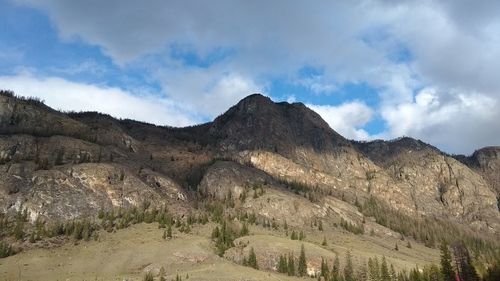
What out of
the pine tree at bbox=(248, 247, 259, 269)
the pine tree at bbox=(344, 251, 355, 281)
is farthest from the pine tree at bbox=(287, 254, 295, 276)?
the pine tree at bbox=(344, 251, 355, 281)

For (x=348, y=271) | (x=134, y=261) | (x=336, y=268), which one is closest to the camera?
(x=134, y=261)

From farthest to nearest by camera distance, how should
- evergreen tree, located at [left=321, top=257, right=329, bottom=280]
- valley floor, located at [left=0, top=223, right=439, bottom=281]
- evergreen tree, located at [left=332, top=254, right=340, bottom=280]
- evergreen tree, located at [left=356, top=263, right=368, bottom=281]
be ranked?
evergreen tree, located at [left=356, top=263, right=368, bottom=281] → evergreen tree, located at [left=321, top=257, right=329, bottom=280] → evergreen tree, located at [left=332, top=254, right=340, bottom=280] → valley floor, located at [left=0, top=223, right=439, bottom=281]

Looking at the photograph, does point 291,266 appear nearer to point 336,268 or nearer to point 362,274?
point 336,268

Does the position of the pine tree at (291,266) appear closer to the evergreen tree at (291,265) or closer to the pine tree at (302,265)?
the evergreen tree at (291,265)

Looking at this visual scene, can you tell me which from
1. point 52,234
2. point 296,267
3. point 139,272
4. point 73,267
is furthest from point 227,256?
point 52,234

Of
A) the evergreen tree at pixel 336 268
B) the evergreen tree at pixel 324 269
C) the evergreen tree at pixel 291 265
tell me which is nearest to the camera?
the evergreen tree at pixel 336 268

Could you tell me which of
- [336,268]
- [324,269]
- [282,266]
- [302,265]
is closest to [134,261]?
[282,266]

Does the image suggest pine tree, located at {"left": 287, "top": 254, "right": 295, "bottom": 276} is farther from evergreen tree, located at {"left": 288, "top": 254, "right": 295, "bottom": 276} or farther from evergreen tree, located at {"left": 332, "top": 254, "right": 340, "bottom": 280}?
evergreen tree, located at {"left": 332, "top": 254, "right": 340, "bottom": 280}

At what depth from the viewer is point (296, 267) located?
186250mm

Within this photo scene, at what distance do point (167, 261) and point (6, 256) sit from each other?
56.0m

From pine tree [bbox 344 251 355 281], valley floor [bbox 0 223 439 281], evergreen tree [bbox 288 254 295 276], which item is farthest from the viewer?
evergreen tree [bbox 288 254 295 276]

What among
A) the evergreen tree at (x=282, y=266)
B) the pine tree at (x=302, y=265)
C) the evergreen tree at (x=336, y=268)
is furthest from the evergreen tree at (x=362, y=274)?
the evergreen tree at (x=282, y=266)

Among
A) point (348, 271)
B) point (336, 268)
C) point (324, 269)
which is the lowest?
point (348, 271)

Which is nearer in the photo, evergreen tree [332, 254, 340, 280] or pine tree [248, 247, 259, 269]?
evergreen tree [332, 254, 340, 280]
